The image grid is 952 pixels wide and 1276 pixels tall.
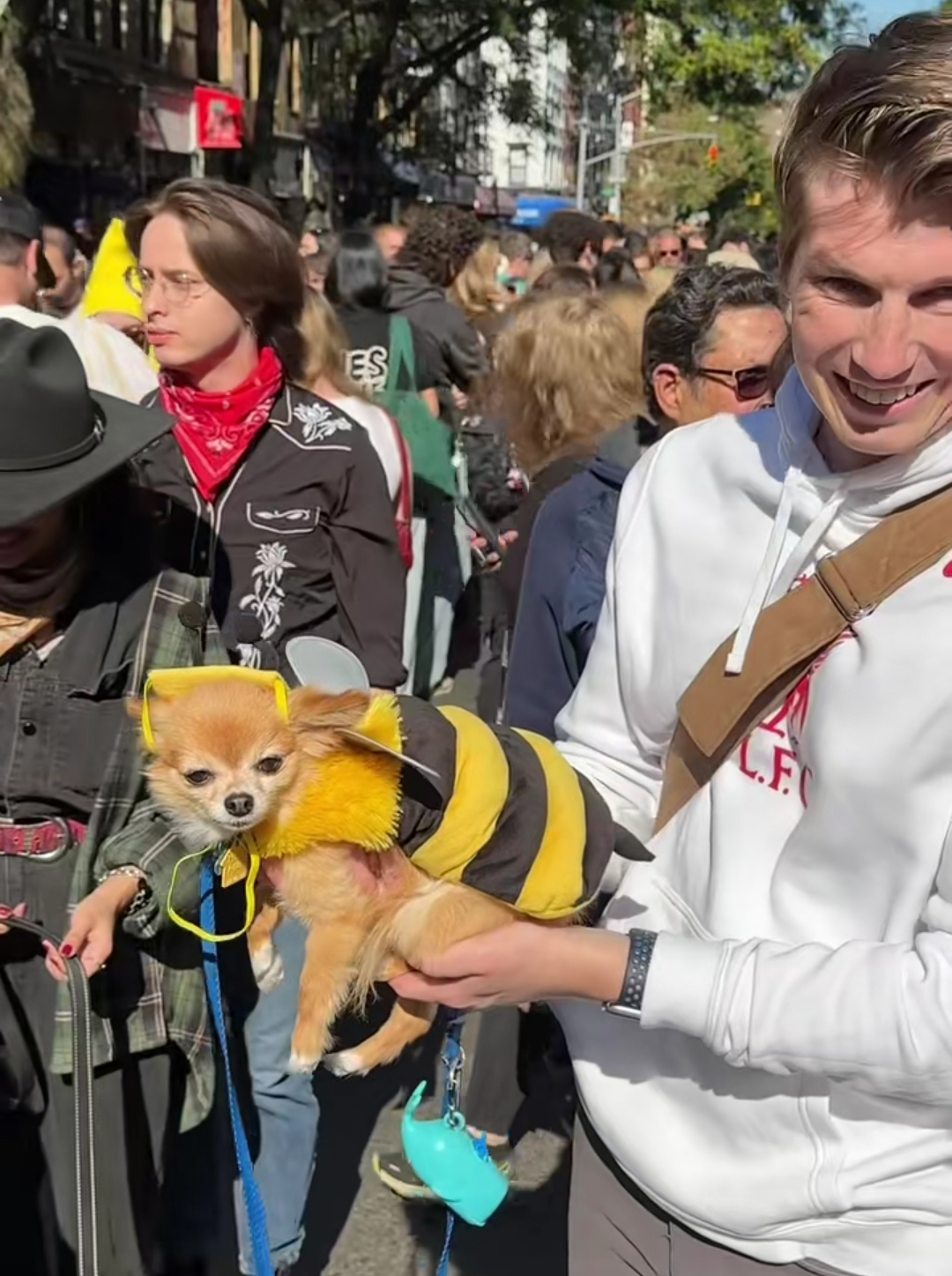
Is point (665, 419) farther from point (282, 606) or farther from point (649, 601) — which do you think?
point (649, 601)

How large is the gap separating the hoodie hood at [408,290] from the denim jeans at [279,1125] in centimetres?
502

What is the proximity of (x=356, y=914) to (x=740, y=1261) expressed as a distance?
2.30 feet

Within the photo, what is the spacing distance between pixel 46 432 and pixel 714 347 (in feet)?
6.27

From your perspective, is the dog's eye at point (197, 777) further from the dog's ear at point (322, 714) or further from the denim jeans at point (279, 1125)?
the denim jeans at point (279, 1125)

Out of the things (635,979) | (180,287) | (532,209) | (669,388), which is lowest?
(635,979)

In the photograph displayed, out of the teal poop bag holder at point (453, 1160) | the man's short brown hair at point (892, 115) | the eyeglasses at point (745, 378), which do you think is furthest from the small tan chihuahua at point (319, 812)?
the eyeglasses at point (745, 378)

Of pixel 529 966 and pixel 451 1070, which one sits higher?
pixel 529 966

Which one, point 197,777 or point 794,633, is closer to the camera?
point 794,633

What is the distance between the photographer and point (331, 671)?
1.98 metres

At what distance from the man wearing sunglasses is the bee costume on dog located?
6.49 feet

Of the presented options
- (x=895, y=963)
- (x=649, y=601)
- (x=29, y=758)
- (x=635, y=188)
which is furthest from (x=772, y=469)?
(x=635, y=188)

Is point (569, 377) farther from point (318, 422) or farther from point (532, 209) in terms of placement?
point (532, 209)

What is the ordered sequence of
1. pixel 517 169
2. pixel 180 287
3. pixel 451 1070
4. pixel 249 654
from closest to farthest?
pixel 451 1070 → pixel 249 654 → pixel 180 287 → pixel 517 169

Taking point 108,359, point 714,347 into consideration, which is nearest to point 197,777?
point 714,347
